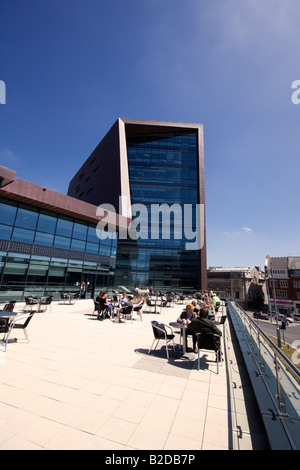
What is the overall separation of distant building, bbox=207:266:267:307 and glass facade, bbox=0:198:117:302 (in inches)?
2233

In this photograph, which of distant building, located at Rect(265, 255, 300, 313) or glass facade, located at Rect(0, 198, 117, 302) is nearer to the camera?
glass facade, located at Rect(0, 198, 117, 302)

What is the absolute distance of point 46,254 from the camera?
610 inches

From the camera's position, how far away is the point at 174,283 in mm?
33031

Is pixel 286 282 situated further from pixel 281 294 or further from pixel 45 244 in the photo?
pixel 45 244

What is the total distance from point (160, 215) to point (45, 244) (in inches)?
909

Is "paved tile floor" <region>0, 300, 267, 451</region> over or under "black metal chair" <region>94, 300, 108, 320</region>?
under

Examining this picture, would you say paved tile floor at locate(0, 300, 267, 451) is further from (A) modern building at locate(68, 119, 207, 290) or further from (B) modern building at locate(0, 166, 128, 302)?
(A) modern building at locate(68, 119, 207, 290)

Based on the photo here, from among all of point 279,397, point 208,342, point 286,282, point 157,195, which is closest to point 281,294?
point 286,282

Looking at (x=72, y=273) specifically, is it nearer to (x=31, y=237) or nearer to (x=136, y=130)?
(x=31, y=237)

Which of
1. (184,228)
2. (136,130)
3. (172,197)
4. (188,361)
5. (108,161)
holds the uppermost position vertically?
(136,130)

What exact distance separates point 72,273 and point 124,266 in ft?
54.8

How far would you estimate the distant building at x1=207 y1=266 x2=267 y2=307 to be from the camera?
66375 mm

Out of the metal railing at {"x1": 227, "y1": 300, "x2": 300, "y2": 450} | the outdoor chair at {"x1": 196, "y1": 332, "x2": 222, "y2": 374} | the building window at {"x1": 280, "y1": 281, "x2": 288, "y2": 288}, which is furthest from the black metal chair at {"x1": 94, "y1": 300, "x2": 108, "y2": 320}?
the building window at {"x1": 280, "y1": 281, "x2": 288, "y2": 288}
